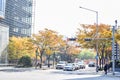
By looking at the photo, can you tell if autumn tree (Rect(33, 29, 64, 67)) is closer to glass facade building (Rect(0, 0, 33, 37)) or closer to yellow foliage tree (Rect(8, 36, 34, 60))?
yellow foliage tree (Rect(8, 36, 34, 60))

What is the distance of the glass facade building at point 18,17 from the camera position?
89.3 meters

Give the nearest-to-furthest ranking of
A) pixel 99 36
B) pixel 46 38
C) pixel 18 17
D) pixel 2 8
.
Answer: pixel 99 36, pixel 46 38, pixel 2 8, pixel 18 17

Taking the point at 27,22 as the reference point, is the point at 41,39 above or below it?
below

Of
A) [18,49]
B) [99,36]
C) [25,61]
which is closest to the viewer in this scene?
[99,36]

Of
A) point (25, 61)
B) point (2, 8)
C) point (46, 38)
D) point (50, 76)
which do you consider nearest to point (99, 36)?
point (46, 38)

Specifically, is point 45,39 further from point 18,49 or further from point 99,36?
point 99,36

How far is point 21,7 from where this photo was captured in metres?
96.2

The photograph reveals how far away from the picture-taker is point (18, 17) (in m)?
94.9

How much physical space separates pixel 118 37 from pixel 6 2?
1667 inches

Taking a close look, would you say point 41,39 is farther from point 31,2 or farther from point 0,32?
point 31,2

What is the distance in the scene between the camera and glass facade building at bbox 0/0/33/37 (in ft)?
293

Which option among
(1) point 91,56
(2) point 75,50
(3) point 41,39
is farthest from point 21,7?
(1) point 91,56

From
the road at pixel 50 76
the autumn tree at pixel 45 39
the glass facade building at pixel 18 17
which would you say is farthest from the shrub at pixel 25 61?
the road at pixel 50 76

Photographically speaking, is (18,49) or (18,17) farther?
(18,17)
